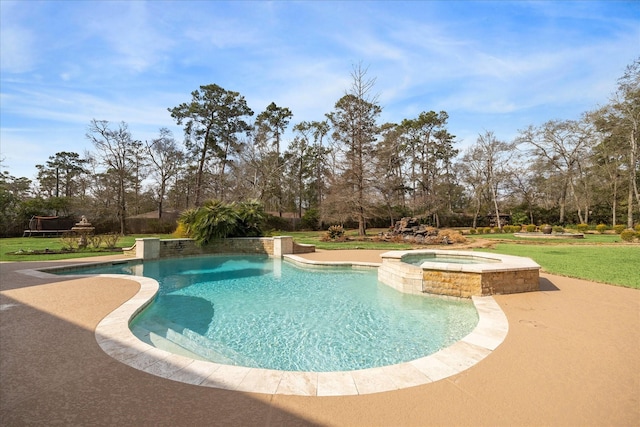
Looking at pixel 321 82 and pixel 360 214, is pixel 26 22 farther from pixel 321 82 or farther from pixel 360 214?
pixel 360 214

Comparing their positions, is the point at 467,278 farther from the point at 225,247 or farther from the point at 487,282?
the point at 225,247

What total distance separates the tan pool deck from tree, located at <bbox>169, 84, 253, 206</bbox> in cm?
2370

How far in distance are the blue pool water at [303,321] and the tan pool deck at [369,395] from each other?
1.01m

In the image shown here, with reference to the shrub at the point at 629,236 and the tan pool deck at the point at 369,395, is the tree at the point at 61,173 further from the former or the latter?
the shrub at the point at 629,236

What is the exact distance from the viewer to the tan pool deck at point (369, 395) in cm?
192

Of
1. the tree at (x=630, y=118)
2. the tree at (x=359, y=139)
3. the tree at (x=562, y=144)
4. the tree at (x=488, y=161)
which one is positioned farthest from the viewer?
the tree at (x=488, y=161)

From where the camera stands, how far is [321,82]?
423 inches

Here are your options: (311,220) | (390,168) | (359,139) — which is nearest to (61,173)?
(311,220)

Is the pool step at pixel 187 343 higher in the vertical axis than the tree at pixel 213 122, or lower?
lower

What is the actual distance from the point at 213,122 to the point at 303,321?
24.9 m

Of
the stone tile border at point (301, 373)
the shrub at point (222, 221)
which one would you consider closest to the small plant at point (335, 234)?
the shrub at point (222, 221)

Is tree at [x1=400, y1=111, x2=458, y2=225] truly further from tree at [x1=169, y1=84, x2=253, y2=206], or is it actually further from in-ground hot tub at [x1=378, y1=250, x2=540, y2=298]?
in-ground hot tub at [x1=378, y1=250, x2=540, y2=298]

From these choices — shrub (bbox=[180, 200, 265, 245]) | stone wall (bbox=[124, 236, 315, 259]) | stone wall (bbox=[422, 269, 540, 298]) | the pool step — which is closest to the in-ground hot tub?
stone wall (bbox=[422, 269, 540, 298])

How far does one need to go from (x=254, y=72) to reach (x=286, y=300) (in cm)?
783
